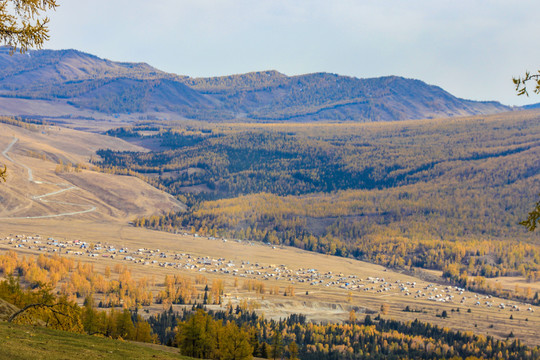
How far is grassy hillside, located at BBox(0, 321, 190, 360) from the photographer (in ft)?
115

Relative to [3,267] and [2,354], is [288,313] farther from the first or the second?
[2,354]

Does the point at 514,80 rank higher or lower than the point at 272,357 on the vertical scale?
higher

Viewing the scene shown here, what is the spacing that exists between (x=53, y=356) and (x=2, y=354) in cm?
315

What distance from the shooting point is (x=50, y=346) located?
38812 millimetres

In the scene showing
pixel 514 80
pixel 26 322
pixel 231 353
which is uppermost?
pixel 514 80

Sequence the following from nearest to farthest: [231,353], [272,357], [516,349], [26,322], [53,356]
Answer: [53,356]
[26,322]
[231,353]
[272,357]
[516,349]

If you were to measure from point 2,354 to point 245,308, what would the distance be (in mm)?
149414

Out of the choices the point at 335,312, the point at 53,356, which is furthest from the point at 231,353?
the point at 335,312

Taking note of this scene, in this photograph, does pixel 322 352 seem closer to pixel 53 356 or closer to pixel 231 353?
pixel 231 353

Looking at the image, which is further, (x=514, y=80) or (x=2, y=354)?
(x=2, y=354)

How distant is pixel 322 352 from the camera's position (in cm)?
14212

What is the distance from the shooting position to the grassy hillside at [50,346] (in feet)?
115

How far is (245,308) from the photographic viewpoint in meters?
180

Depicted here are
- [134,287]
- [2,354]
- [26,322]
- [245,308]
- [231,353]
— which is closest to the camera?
[2,354]
